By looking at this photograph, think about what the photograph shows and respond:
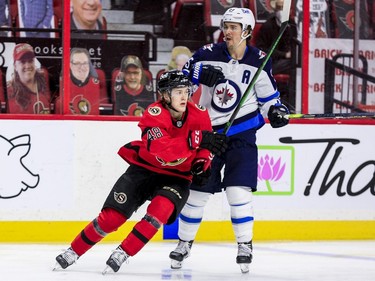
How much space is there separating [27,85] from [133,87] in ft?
2.05

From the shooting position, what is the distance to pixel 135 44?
19.0 feet

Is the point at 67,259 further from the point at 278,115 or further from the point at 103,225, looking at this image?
the point at 278,115

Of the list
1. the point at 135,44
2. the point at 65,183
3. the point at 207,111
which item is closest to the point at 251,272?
the point at 207,111

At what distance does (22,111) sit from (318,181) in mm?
1786

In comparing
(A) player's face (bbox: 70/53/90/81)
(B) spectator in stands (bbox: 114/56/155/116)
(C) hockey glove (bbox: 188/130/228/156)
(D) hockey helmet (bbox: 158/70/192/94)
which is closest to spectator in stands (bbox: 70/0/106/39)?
(A) player's face (bbox: 70/53/90/81)

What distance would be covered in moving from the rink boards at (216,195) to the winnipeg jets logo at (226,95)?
1.12m

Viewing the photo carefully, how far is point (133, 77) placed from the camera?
5816mm

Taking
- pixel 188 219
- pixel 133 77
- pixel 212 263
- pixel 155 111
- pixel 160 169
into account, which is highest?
pixel 133 77

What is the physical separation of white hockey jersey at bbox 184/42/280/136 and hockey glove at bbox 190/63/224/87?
74 mm

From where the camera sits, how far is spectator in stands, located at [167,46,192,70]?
19.2ft

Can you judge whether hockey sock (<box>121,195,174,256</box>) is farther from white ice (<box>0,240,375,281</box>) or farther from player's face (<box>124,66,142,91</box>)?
player's face (<box>124,66,142,91</box>)

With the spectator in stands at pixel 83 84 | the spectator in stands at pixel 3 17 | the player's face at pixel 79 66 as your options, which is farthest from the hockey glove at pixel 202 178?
the spectator in stands at pixel 3 17

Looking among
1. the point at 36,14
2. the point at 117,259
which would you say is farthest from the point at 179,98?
the point at 36,14

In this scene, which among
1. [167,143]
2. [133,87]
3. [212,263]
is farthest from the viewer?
[133,87]
